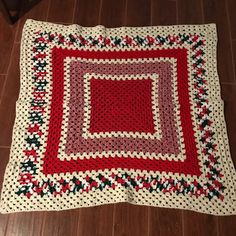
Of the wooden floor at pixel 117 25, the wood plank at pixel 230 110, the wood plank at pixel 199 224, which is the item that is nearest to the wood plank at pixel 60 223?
the wooden floor at pixel 117 25

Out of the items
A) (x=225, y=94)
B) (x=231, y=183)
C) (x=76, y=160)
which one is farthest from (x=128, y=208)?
(x=225, y=94)

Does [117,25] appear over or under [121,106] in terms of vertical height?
over

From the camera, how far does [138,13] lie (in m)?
1.42

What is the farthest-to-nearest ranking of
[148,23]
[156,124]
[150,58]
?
[148,23], [150,58], [156,124]

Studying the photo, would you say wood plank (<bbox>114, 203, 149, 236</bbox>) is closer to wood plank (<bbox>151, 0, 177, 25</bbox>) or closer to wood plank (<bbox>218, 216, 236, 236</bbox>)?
wood plank (<bbox>218, 216, 236, 236</bbox>)

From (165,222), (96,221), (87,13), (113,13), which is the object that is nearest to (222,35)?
(113,13)

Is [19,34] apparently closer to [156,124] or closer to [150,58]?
[150,58]

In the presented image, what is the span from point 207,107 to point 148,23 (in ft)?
1.64

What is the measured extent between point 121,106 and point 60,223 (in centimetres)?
50

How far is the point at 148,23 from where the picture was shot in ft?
4.57

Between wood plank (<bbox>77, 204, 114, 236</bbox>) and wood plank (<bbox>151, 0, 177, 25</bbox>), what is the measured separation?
0.87 m

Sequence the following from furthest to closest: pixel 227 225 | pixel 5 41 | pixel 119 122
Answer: pixel 5 41 → pixel 119 122 → pixel 227 225

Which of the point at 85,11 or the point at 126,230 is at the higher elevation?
the point at 85,11

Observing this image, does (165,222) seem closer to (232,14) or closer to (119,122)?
(119,122)
